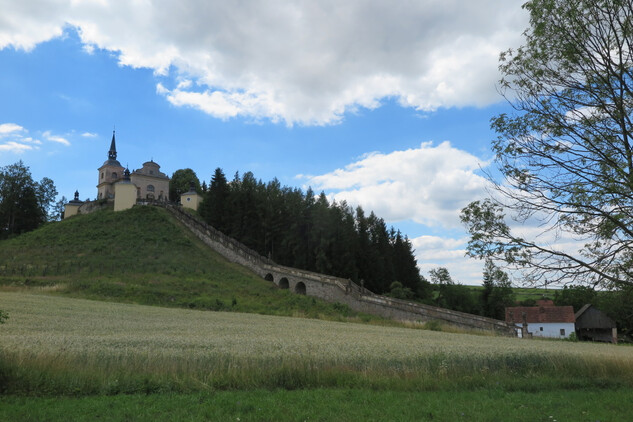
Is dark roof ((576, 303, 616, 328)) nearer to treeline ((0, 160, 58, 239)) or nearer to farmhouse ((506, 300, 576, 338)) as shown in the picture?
farmhouse ((506, 300, 576, 338))

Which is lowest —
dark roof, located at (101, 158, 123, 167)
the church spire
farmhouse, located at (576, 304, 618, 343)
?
farmhouse, located at (576, 304, 618, 343)

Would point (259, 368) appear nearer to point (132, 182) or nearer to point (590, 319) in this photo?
point (590, 319)

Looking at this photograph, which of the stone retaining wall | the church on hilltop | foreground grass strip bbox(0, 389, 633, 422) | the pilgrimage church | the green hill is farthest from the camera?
the church on hilltop

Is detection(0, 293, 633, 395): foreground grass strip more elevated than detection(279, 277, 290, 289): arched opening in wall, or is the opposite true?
detection(279, 277, 290, 289): arched opening in wall

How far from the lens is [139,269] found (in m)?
47.6

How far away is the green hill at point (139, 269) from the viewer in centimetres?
3747

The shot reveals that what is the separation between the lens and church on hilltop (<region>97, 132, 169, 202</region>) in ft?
286

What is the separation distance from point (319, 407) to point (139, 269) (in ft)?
146

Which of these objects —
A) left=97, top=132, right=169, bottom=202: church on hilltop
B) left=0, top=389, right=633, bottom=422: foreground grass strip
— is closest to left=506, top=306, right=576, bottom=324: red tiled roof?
left=0, top=389, right=633, bottom=422: foreground grass strip

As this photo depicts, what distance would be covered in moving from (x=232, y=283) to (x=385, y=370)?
36.5 meters

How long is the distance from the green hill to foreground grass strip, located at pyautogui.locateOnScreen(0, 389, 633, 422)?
91.4 feet

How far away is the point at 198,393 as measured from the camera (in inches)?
333

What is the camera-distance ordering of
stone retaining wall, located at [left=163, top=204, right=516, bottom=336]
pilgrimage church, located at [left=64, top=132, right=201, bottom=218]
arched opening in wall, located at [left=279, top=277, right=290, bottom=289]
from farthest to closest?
pilgrimage church, located at [left=64, top=132, right=201, bottom=218] → arched opening in wall, located at [left=279, top=277, right=290, bottom=289] → stone retaining wall, located at [left=163, top=204, right=516, bottom=336]

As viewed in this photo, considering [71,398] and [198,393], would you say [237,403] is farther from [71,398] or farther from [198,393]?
[71,398]
